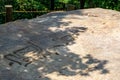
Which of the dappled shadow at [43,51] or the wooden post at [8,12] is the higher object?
the wooden post at [8,12]

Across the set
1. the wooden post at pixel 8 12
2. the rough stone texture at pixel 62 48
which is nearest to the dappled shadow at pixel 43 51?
the rough stone texture at pixel 62 48

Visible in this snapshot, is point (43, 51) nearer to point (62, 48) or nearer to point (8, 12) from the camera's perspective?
point (62, 48)

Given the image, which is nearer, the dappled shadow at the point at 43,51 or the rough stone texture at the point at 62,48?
the rough stone texture at the point at 62,48

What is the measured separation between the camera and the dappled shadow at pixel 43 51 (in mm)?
6344

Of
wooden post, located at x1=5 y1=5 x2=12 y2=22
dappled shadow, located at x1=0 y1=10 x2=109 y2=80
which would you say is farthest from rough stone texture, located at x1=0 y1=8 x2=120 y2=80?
wooden post, located at x1=5 y1=5 x2=12 y2=22

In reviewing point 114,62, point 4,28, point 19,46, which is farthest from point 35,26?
point 114,62

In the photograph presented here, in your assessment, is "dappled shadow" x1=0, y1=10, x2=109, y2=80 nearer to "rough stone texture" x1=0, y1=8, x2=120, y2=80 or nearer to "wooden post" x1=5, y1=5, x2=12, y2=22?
"rough stone texture" x1=0, y1=8, x2=120, y2=80

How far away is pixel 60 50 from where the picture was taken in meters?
7.26

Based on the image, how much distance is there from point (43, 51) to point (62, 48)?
19.8 inches

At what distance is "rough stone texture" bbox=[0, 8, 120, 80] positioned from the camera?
20.4 ft

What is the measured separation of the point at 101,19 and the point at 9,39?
3.19 metres

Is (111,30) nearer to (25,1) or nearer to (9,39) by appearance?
(9,39)

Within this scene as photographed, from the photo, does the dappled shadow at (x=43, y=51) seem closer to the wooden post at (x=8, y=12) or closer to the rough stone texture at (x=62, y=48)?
the rough stone texture at (x=62, y=48)

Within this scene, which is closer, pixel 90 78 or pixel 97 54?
pixel 90 78
